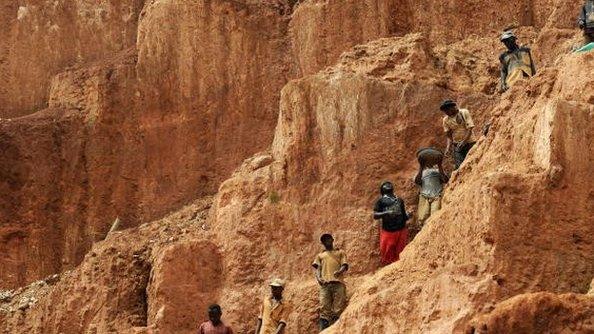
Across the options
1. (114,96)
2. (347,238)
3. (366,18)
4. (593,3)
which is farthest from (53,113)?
(593,3)

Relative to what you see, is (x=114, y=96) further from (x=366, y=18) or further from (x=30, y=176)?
(x=366, y=18)

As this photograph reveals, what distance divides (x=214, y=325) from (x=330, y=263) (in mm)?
1780

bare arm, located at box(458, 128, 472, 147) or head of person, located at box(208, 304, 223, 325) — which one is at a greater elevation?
bare arm, located at box(458, 128, 472, 147)

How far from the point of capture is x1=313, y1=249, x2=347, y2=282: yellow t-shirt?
20000 mm

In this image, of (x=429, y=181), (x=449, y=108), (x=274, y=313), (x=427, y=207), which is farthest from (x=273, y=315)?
(x=449, y=108)

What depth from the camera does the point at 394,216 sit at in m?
20.4

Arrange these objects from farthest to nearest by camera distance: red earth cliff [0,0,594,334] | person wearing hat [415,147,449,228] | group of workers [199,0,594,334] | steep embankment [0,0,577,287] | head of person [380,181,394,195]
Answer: steep embankment [0,0,577,287] → head of person [380,181,394,195] → person wearing hat [415,147,449,228] → group of workers [199,0,594,334] → red earth cliff [0,0,594,334]

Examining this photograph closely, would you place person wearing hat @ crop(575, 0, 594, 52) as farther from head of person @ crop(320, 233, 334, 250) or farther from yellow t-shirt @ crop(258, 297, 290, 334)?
yellow t-shirt @ crop(258, 297, 290, 334)

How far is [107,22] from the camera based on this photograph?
30.3 metres

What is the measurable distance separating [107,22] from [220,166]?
4889mm

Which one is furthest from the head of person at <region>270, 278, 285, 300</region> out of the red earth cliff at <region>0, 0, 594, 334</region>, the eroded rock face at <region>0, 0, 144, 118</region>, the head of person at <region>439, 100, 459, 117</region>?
the eroded rock face at <region>0, 0, 144, 118</region>

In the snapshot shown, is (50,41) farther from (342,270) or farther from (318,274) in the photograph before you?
(342,270)

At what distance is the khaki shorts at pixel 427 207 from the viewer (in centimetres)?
2017

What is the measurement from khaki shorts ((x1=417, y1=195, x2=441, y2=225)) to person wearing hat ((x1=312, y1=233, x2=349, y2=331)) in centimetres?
115
